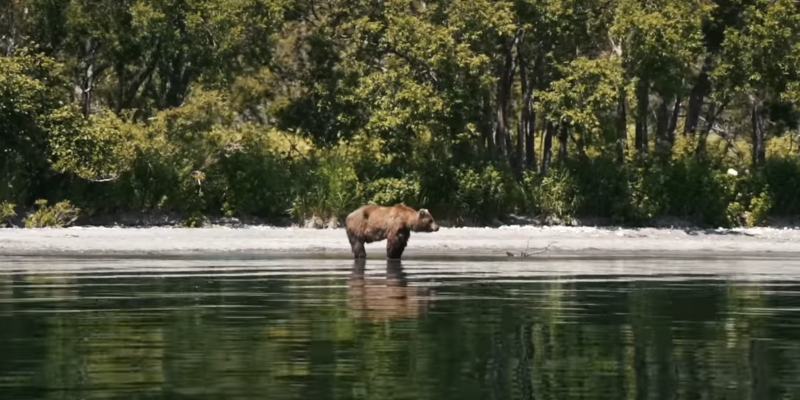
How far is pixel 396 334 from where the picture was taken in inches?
667

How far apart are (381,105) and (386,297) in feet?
59.8

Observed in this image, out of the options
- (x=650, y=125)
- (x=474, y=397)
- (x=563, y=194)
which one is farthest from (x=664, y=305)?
(x=650, y=125)

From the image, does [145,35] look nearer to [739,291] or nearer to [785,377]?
[739,291]

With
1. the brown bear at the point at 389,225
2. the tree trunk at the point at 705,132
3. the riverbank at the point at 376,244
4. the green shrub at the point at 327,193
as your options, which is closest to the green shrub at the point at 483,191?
the riverbank at the point at 376,244

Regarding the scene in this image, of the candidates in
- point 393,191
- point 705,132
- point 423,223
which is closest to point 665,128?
point 705,132

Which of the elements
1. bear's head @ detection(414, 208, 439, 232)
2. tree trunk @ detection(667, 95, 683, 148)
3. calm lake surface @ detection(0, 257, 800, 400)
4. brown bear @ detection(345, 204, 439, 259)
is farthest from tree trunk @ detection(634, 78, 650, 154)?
calm lake surface @ detection(0, 257, 800, 400)

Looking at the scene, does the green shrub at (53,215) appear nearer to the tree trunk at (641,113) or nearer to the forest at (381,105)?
the forest at (381,105)

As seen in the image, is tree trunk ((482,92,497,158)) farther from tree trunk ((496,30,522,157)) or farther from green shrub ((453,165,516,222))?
green shrub ((453,165,516,222))

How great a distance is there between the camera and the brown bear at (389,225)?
99.9ft

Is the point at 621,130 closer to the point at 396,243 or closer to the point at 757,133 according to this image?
the point at 757,133

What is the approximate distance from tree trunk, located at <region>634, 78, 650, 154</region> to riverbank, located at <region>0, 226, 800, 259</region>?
12.7 feet

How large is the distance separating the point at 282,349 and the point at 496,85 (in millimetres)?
27496

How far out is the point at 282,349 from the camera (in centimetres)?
1549

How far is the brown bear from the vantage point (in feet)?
99.9
